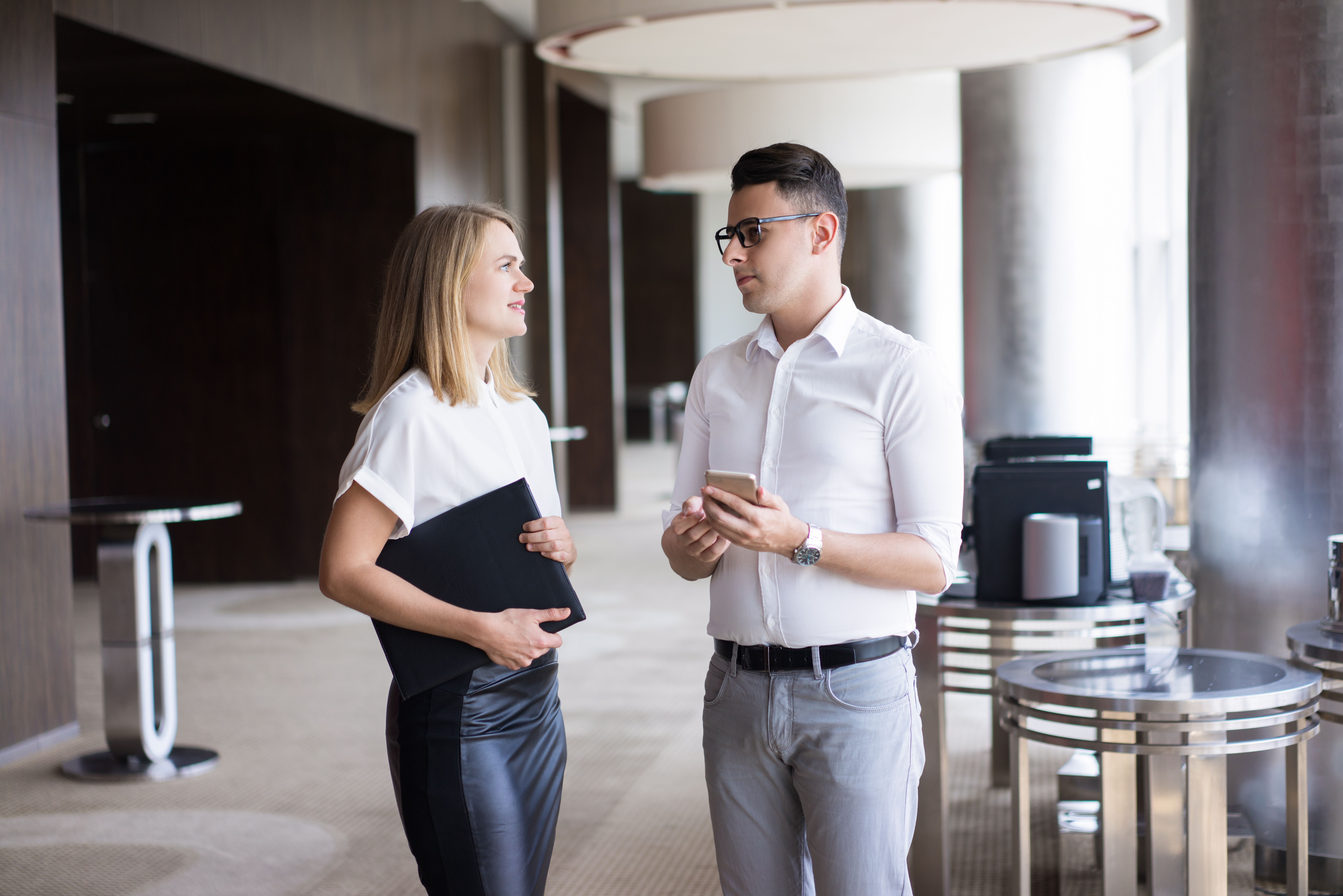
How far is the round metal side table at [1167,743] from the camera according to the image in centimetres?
251

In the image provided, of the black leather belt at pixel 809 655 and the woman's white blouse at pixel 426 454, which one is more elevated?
the woman's white blouse at pixel 426 454

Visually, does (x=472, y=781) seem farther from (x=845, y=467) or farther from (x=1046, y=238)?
(x=1046, y=238)

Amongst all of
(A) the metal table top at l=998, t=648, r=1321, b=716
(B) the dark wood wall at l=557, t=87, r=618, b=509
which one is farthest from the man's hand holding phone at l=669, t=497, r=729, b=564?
(B) the dark wood wall at l=557, t=87, r=618, b=509

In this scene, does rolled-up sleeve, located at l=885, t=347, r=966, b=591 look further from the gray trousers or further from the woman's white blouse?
the woman's white blouse

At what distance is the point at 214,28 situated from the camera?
687cm

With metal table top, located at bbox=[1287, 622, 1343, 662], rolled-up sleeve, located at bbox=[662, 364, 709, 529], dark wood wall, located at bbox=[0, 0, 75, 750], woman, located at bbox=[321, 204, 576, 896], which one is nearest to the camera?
woman, located at bbox=[321, 204, 576, 896]

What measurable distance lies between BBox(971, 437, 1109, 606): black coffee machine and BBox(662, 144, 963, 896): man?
123 cm

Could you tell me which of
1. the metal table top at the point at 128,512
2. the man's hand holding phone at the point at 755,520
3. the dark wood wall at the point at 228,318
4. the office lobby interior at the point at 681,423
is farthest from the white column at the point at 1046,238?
the man's hand holding phone at the point at 755,520

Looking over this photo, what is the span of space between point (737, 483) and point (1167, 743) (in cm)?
119

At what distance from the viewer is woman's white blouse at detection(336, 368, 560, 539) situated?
6.77 ft

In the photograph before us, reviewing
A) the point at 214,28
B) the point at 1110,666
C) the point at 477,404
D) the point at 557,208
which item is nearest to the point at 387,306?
the point at 477,404

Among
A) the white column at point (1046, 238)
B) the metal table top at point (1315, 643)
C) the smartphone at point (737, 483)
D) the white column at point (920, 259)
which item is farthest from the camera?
the white column at point (920, 259)

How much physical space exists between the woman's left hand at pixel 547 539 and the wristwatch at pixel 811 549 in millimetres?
378

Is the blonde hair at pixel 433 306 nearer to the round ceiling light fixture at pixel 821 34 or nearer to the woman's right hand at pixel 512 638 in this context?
the woman's right hand at pixel 512 638
